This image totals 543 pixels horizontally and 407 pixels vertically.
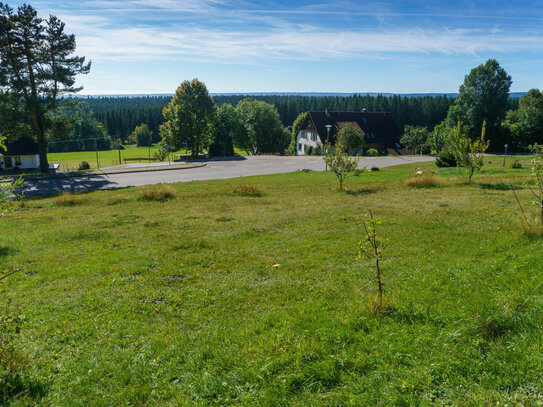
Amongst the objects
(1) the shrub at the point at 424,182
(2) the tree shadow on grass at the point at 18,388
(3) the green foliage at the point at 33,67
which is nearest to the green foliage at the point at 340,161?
(1) the shrub at the point at 424,182

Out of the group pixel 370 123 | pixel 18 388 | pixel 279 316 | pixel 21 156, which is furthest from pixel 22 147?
pixel 370 123

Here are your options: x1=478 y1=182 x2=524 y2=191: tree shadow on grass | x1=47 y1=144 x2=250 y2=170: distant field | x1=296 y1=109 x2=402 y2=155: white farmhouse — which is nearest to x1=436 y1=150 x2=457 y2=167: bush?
x1=478 y1=182 x2=524 y2=191: tree shadow on grass

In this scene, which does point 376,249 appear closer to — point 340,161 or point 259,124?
point 340,161

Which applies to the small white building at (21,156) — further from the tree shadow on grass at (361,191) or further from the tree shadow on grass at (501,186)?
the tree shadow on grass at (501,186)

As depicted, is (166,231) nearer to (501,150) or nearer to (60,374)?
(60,374)

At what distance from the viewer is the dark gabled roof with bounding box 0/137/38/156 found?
168ft

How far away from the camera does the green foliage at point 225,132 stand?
67.2 metres

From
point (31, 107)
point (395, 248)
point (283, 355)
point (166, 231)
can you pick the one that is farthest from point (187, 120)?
point (283, 355)

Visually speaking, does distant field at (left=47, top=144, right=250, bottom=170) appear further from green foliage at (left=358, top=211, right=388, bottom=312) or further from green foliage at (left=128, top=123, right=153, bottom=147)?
green foliage at (left=358, top=211, right=388, bottom=312)

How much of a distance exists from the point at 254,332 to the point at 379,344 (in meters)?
2.05

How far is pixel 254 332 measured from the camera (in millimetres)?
6012

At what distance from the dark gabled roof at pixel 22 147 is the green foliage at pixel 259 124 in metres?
42.7

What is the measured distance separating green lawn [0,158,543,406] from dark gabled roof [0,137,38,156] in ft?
153

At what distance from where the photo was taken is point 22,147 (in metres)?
52.4
